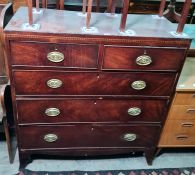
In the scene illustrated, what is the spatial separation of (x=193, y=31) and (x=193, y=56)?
206 millimetres

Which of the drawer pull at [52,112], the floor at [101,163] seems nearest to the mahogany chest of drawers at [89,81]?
the drawer pull at [52,112]

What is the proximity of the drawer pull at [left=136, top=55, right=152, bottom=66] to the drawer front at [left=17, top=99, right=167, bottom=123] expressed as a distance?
27cm

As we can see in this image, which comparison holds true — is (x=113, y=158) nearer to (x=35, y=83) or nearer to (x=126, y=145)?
(x=126, y=145)

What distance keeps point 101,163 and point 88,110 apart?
0.55 m

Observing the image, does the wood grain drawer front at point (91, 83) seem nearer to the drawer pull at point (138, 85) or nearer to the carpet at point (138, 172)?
the drawer pull at point (138, 85)

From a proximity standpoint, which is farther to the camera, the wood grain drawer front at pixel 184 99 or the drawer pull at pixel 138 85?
the wood grain drawer front at pixel 184 99

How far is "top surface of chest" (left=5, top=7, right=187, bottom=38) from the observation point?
1296 millimetres

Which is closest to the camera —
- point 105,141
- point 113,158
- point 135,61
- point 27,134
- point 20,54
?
point 20,54

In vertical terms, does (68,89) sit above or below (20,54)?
below

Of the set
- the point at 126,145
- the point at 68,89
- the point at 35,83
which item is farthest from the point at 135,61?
the point at 126,145

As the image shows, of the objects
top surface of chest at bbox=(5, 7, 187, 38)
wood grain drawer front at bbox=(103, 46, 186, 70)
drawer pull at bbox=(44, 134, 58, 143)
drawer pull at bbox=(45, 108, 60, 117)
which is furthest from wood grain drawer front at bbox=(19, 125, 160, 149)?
top surface of chest at bbox=(5, 7, 187, 38)

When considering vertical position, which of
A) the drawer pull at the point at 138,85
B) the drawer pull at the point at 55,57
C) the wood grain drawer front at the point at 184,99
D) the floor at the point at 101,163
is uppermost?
the drawer pull at the point at 55,57

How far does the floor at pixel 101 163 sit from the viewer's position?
182 cm

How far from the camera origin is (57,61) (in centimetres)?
135
